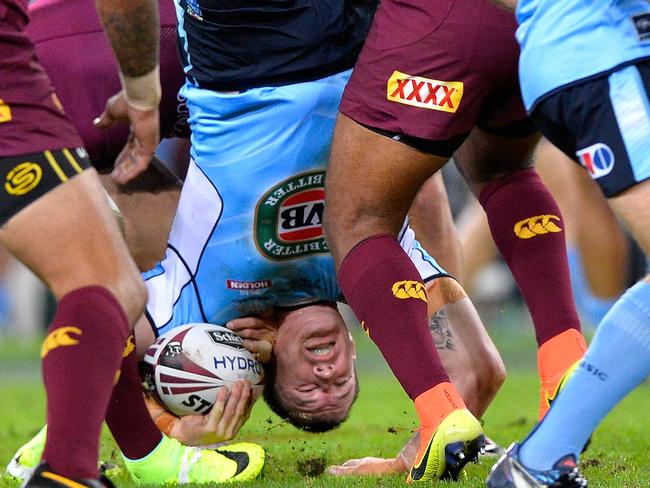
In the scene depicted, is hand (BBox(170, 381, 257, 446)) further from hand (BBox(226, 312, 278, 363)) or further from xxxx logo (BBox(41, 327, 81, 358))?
xxxx logo (BBox(41, 327, 81, 358))

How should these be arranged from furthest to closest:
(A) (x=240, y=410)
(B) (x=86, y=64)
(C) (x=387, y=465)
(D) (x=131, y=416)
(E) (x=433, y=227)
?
(E) (x=433, y=227)
(B) (x=86, y=64)
(A) (x=240, y=410)
(C) (x=387, y=465)
(D) (x=131, y=416)

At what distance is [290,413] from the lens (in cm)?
515

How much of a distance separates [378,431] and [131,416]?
2453 millimetres

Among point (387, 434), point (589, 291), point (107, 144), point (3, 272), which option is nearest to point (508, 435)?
point (387, 434)

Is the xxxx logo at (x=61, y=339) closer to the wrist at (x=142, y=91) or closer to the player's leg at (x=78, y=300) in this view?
the player's leg at (x=78, y=300)

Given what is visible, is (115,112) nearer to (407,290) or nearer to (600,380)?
(407,290)

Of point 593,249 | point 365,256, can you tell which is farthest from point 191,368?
point 593,249

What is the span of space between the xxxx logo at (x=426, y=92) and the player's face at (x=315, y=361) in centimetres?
Answer: 117

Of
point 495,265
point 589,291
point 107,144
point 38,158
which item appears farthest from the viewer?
point 495,265

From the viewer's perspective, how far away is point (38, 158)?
10.7ft

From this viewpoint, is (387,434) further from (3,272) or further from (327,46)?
(3,272)

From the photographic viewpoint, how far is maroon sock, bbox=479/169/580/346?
4.55m

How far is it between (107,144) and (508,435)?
91.1 inches

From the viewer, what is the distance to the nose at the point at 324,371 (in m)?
4.97
